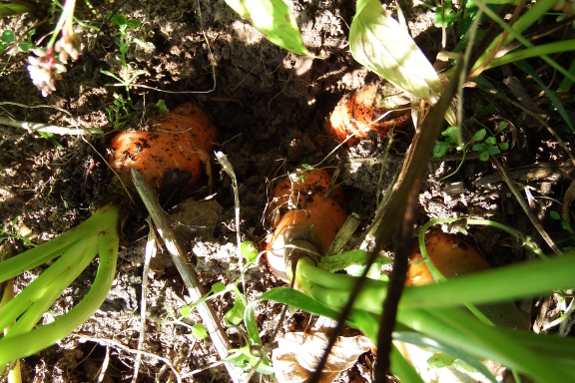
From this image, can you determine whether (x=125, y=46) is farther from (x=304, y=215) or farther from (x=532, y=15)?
(x=532, y=15)

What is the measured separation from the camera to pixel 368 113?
129 cm

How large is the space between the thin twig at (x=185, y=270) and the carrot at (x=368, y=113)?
0.63 metres

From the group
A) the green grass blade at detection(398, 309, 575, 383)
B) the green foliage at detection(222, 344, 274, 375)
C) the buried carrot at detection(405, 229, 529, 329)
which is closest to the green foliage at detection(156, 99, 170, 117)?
the green foliage at detection(222, 344, 274, 375)

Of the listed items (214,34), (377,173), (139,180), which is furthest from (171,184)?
(377,173)

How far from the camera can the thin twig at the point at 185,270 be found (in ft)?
4.13

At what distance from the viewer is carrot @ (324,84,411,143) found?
124 cm

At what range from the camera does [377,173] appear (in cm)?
125

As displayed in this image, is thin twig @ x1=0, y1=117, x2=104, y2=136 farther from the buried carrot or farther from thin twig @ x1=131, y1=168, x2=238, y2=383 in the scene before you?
the buried carrot

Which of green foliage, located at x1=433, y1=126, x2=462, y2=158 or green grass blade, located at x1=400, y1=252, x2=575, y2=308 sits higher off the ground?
green grass blade, located at x1=400, y1=252, x2=575, y2=308

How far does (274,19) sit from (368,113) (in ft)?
1.58

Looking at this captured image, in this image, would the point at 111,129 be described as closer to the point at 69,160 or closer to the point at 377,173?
the point at 69,160

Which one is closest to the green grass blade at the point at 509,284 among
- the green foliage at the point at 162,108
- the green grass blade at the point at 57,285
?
the green grass blade at the point at 57,285

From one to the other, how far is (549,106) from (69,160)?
1.43 metres

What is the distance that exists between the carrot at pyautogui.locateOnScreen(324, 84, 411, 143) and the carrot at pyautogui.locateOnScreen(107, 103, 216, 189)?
47 centimetres
